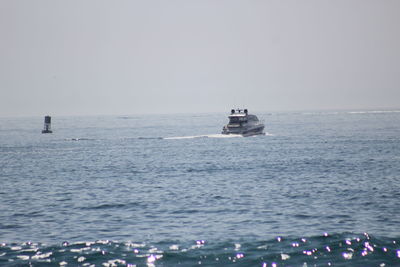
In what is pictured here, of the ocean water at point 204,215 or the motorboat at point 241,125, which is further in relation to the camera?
the motorboat at point 241,125

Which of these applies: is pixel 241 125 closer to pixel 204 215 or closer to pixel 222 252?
pixel 204 215

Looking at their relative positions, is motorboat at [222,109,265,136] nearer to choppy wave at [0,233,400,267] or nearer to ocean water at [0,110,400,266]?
ocean water at [0,110,400,266]

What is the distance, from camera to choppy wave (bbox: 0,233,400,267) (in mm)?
17047

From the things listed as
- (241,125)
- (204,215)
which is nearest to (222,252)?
(204,215)

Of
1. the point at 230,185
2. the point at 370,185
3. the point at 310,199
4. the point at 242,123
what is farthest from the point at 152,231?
the point at 242,123

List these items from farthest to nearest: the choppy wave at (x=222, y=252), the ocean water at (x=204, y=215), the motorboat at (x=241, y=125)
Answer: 1. the motorboat at (x=241, y=125)
2. the ocean water at (x=204, y=215)
3. the choppy wave at (x=222, y=252)

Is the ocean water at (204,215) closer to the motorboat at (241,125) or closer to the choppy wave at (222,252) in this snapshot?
the choppy wave at (222,252)

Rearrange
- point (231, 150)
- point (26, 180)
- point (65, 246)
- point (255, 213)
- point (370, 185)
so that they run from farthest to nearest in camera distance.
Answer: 1. point (231, 150)
2. point (26, 180)
3. point (370, 185)
4. point (255, 213)
5. point (65, 246)

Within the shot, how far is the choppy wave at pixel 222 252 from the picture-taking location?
17.0 meters

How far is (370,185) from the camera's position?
116ft

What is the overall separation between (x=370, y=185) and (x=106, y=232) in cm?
2199

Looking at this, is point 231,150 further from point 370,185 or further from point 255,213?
point 255,213

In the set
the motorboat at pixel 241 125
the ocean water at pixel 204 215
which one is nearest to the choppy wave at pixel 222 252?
the ocean water at pixel 204 215

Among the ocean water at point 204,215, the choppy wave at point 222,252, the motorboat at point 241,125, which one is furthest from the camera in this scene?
the motorboat at point 241,125
